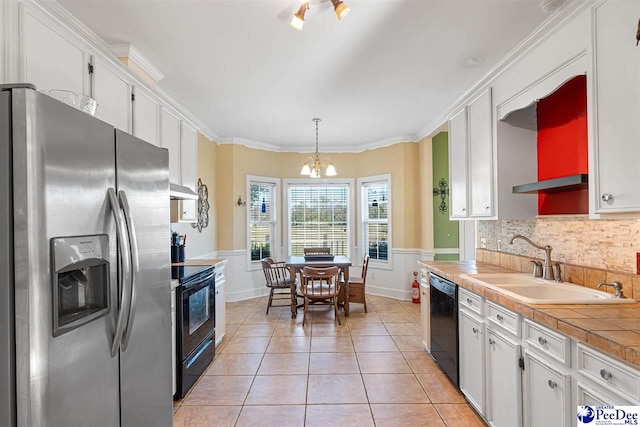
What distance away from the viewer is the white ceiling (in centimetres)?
219

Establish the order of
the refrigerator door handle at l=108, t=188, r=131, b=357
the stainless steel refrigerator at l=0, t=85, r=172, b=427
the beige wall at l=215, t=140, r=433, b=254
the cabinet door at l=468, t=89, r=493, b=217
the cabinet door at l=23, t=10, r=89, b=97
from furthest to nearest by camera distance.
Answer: the beige wall at l=215, t=140, r=433, b=254 < the cabinet door at l=468, t=89, r=493, b=217 < the cabinet door at l=23, t=10, r=89, b=97 < the refrigerator door handle at l=108, t=188, r=131, b=357 < the stainless steel refrigerator at l=0, t=85, r=172, b=427

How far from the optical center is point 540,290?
88.9 inches

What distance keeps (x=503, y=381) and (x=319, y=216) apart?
4.71 m

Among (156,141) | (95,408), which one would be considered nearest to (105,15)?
(156,141)

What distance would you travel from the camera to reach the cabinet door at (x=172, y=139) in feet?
9.72

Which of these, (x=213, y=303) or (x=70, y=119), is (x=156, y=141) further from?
(x=70, y=119)

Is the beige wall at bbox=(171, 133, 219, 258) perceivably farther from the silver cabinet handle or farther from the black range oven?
the silver cabinet handle

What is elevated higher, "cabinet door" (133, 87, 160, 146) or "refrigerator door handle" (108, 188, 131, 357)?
"cabinet door" (133, 87, 160, 146)

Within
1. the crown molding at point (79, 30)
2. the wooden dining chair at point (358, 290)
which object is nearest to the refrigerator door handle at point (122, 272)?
the crown molding at point (79, 30)

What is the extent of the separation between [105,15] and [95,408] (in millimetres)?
2365

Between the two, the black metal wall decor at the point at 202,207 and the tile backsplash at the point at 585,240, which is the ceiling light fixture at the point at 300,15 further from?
the black metal wall decor at the point at 202,207

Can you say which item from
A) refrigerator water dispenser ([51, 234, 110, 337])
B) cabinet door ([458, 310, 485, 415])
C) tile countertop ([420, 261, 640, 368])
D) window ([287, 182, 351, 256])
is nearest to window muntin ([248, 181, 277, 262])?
window ([287, 182, 351, 256])

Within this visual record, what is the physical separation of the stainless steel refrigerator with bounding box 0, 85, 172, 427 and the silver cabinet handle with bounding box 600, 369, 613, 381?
1805 millimetres

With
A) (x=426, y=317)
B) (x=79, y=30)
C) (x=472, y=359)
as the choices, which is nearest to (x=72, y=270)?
(x=79, y=30)
